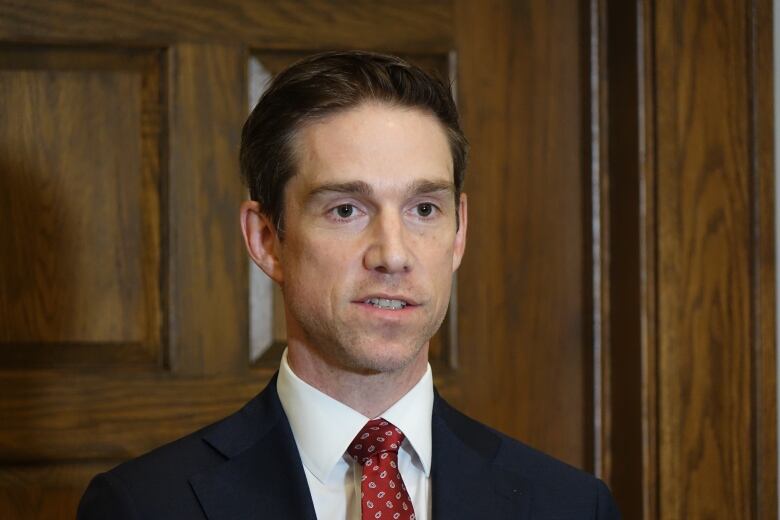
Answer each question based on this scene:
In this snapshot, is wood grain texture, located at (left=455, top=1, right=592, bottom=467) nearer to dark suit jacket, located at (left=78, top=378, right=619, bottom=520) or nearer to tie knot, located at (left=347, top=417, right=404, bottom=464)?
dark suit jacket, located at (left=78, top=378, right=619, bottom=520)

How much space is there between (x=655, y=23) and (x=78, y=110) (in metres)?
0.83

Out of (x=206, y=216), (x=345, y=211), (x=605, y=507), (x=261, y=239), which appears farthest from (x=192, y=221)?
(x=605, y=507)

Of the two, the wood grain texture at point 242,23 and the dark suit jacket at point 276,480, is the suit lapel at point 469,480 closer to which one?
the dark suit jacket at point 276,480

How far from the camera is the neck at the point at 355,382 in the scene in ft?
4.34

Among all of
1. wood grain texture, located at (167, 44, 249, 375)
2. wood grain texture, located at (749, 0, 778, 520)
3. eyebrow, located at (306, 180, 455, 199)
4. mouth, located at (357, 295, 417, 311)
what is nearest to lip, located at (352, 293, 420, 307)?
mouth, located at (357, 295, 417, 311)

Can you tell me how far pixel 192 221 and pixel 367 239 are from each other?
57 cm

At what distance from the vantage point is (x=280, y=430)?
4.41 ft

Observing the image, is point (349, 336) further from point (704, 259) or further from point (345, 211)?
point (704, 259)

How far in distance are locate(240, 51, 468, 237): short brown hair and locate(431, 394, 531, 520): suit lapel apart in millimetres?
278

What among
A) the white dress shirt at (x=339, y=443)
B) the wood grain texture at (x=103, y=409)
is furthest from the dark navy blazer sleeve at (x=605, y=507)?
the wood grain texture at (x=103, y=409)

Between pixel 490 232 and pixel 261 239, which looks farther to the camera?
pixel 490 232

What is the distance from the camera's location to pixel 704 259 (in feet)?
5.94

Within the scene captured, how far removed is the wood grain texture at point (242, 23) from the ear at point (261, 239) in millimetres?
486

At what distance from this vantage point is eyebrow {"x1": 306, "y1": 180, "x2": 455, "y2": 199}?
1.28 meters
